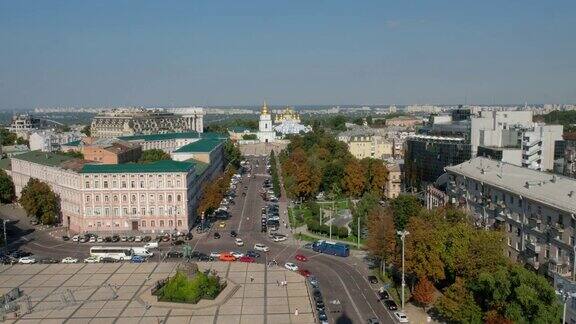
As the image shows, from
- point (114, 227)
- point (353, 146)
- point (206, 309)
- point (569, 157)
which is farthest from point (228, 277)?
point (353, 146)

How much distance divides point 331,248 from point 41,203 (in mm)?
32021

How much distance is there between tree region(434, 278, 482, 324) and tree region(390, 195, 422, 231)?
1286 cm

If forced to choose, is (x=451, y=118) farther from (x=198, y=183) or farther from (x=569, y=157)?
(x=198, y=183)

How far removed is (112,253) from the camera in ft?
157

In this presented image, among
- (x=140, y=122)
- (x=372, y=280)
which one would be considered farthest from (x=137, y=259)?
(x=140, y=122)

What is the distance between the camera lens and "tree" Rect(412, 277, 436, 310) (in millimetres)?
34094

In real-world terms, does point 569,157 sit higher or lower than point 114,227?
higher

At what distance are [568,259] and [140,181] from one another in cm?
3958

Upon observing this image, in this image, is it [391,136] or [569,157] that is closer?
[569,157]

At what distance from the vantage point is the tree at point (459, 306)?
1192 inches

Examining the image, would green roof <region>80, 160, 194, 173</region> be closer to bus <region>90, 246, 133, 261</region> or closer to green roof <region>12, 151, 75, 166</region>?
bus <region>90, 246, 133, 261</region>

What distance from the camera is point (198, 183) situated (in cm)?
6475

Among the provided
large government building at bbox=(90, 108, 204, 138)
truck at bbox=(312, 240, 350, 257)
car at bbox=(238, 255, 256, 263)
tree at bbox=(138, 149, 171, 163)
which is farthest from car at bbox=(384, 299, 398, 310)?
large government building at bbox=(90, 108, 204, 138)

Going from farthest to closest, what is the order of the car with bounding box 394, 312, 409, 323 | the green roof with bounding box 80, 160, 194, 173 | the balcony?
the green roof with bounding box 80, 160, 194, 173, the balcony, the car with bounding box 394, 312, 409, 323
